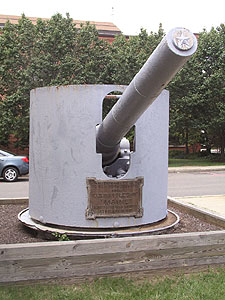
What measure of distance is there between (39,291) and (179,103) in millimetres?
17760

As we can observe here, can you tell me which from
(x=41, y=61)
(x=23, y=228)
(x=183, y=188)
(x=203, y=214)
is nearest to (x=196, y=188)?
(x=183, y=188)

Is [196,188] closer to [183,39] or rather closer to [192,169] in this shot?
[192,169]

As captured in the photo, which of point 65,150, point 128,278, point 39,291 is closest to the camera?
point 39,291

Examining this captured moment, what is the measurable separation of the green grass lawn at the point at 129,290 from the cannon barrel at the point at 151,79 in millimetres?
1608

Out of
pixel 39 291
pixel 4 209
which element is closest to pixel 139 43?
pixel 4 209

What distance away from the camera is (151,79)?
317 cm

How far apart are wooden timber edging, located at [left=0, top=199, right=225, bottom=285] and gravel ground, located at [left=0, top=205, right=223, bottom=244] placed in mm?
1009

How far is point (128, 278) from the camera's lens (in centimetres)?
387

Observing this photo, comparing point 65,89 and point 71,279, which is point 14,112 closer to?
point 65,89

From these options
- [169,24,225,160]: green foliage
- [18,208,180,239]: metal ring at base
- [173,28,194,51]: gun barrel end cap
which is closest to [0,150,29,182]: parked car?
[18,208,180,239]: metal ring at base

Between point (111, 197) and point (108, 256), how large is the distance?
0.94m

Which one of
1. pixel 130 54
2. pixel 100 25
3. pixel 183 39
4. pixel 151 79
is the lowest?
pixel 151 79

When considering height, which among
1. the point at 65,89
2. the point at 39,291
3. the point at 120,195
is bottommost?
the point at 39,291

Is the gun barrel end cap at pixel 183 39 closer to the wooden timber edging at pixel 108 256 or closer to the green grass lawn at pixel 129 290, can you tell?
the wooden timber edging at pixel 108 256
